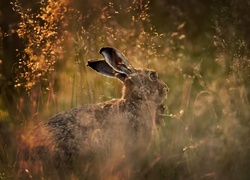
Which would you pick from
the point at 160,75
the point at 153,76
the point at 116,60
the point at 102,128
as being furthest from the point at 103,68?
the point at 102,128

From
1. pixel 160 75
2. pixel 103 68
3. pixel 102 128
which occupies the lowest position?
pixel 102 128

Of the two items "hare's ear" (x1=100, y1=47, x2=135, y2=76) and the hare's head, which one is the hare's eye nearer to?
the hare's head

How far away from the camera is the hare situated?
5375mm

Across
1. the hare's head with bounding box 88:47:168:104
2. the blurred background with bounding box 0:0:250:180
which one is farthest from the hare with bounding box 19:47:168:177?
the blurred background with bounding box 0:0:250:180

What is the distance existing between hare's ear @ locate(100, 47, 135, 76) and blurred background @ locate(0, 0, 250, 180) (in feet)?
0.43

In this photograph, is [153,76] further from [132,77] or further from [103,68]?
[103,68]

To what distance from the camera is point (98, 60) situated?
21.3ft

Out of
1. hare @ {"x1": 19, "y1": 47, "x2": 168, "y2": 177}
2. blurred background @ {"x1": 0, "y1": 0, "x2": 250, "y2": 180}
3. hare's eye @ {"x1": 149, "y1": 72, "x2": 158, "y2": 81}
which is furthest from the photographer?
hare's eye @ {"x1": 149, "y1": 72, "x2": 158, "y2": 81}

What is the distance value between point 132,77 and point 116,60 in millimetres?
269

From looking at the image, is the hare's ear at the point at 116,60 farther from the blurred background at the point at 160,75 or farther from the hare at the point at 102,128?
the blurred background at the point at 160,75

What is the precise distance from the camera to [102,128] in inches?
226

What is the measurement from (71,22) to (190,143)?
63.0 inches

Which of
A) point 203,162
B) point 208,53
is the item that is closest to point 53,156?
point 203,162

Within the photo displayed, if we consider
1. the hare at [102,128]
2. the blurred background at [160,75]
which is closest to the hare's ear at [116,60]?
the hare at [102,128]
